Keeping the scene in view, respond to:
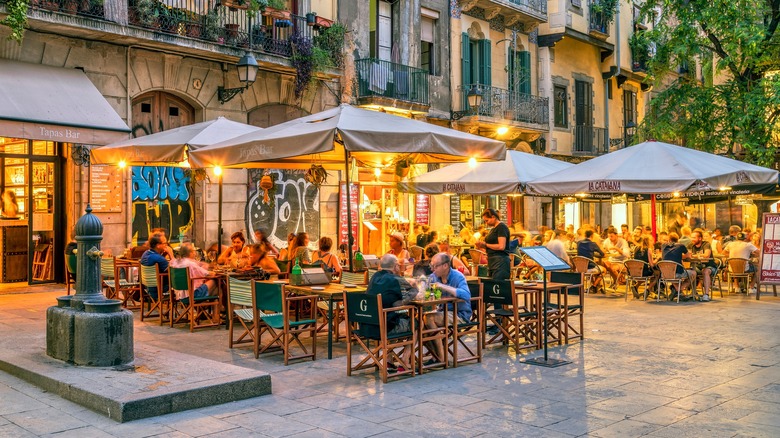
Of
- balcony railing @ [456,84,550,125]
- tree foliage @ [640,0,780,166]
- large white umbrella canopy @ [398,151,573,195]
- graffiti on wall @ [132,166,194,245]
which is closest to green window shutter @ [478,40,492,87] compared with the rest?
balcony railing @ [456,84,550,125]

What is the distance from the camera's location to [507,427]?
635cm

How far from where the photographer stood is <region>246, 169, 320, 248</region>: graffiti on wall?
60.3 feet

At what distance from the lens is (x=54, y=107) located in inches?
Answer: 532

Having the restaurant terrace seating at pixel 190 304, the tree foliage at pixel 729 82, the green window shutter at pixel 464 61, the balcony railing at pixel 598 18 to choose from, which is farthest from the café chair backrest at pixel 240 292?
the balcony railing at pixel 598 18

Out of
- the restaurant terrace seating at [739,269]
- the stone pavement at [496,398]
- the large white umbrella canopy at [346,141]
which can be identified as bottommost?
the stone pavement at [496,398]

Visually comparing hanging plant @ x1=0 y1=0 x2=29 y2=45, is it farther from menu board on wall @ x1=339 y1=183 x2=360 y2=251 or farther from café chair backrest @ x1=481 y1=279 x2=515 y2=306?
menu board on wall @ x1=339 y1=183 x2=360 y2=251

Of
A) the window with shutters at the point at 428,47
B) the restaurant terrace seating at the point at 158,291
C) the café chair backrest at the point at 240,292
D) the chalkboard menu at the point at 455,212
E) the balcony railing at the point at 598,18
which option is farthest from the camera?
the balcony railing at the point at 598,18

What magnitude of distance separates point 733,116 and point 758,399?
650 inches

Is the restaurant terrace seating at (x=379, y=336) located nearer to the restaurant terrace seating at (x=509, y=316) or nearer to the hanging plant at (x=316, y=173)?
the restaurant terrace seating at (x=509, y=316)

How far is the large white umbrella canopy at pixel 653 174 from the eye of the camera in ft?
45.2

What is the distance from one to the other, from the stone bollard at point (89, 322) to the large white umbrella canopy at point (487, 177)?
9404mm

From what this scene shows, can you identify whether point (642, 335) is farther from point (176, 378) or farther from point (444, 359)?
point (176, 378)

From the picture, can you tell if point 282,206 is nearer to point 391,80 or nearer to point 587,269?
point 391,80

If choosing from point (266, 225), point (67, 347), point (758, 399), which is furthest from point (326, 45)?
point (758, 399)
